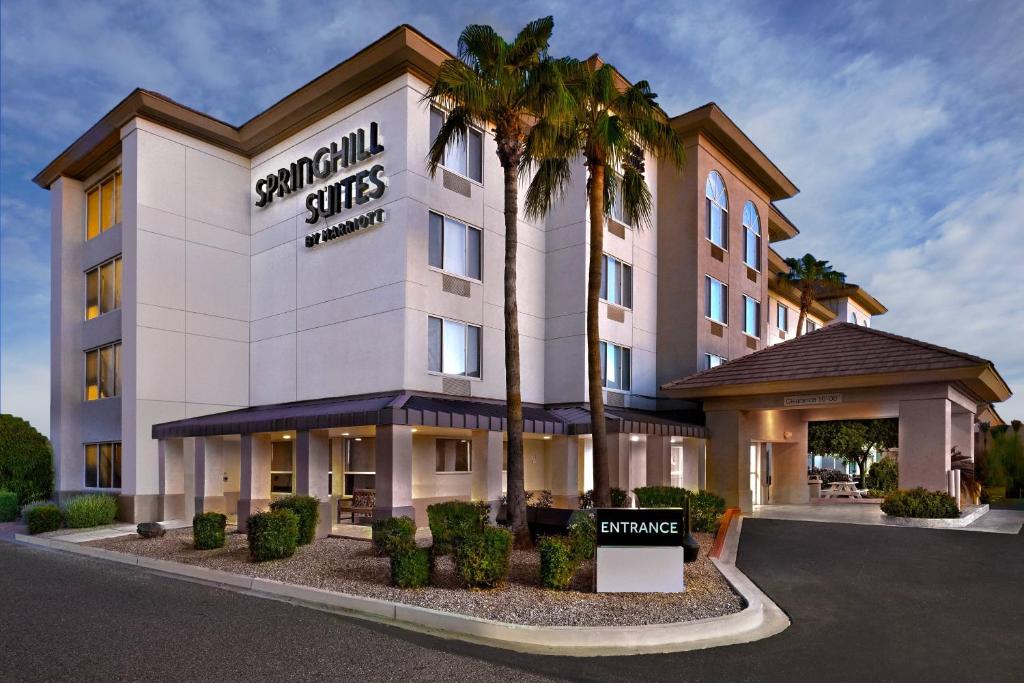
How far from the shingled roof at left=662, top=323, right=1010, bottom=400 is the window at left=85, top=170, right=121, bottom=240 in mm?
20154

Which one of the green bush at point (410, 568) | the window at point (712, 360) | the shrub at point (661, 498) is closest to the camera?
the green bush at point (410, 568)

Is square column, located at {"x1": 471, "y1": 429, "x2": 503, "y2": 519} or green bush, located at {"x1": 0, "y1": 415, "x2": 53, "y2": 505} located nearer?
square column, located at {"x1": 471, "y1": 429, "x2": 503, "y2": 519}

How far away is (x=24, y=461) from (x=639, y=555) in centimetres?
2456

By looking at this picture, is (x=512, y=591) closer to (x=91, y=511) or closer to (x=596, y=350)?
(x=596, y=350)

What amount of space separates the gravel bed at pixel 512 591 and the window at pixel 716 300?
13910 mm

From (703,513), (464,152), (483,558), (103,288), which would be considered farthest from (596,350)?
(103,288)

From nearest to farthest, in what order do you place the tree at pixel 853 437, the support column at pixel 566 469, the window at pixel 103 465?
the support column at pixel 566 469 < the window at pixel 103 465 < the tree at pixel 853 437

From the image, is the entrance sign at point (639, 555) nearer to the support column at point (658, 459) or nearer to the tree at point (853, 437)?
the support column at point (658, 459)

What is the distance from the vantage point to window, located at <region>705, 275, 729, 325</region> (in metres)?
28.8

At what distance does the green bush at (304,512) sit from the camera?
16938 millimetres

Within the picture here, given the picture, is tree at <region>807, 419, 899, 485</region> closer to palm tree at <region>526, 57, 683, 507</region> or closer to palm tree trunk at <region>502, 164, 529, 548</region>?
palm tree at <region>526, 57, 683, 507</region>

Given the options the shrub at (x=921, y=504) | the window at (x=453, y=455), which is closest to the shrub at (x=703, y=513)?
the shrub at (x=921, y=504)

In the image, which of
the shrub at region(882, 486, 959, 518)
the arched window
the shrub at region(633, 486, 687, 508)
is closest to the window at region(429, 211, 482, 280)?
the shrub at region(633, 486, 687, 508)

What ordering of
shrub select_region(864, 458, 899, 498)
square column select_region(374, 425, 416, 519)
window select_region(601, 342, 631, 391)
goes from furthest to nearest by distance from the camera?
1. shrub select_region(864, 458, 899, 498)
2. window select_region(601, 342, 631, 391)
3. square column select_region(374, 425, 416, 519)
